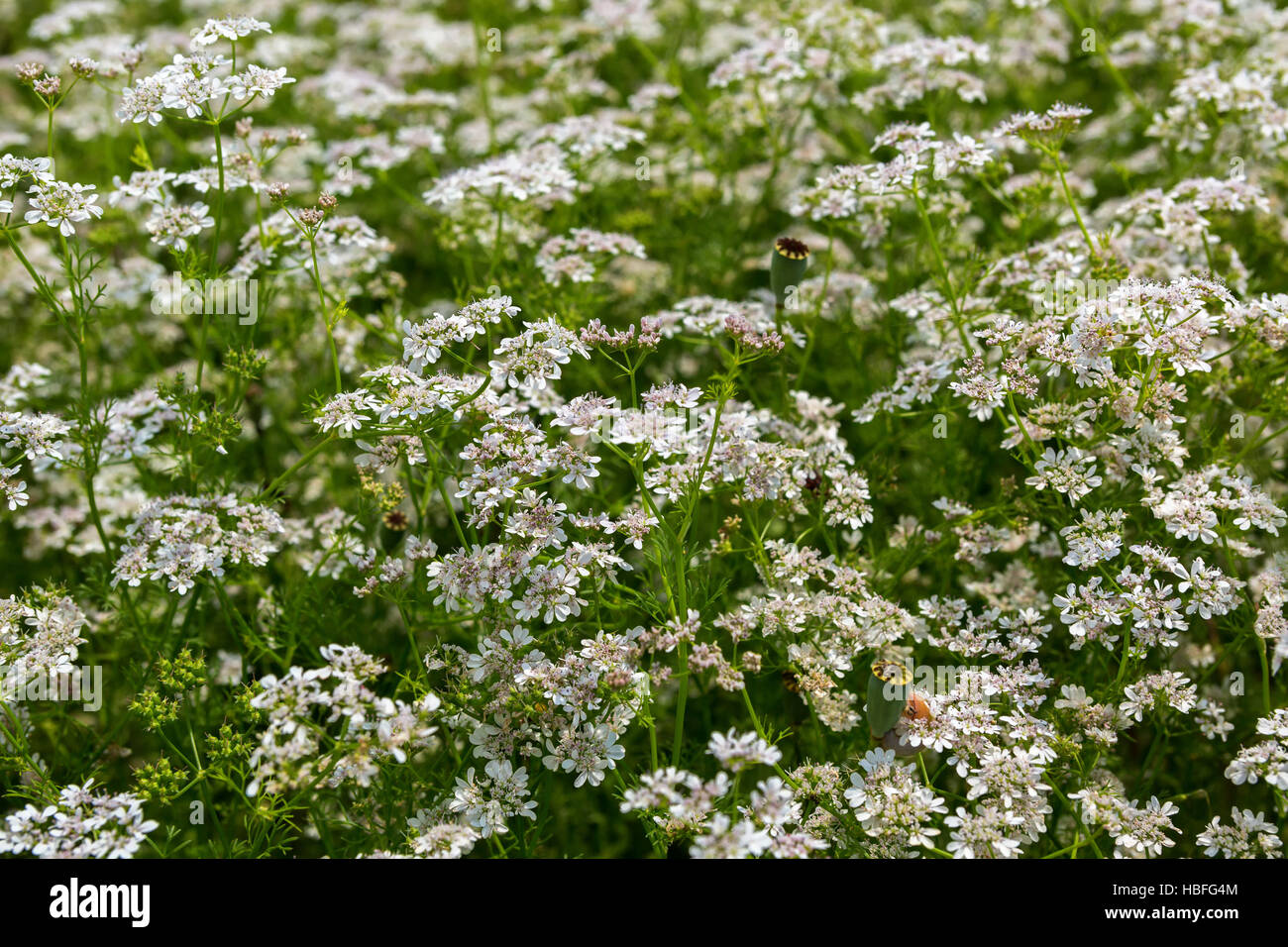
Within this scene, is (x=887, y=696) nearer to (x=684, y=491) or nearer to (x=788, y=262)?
(x=684, y=491)

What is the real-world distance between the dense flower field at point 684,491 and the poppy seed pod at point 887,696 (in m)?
0.02

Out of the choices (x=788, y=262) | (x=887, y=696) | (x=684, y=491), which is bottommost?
(x=887, y=696)

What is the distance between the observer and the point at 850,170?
500 cm

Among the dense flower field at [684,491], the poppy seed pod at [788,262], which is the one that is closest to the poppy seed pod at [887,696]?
the dense flower field at [684,491]

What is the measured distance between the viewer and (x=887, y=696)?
3.81 meters

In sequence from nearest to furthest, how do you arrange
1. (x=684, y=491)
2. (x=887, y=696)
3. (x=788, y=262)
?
(x=887, y=696) < (x=684, y=491) < (x=788, y=262)

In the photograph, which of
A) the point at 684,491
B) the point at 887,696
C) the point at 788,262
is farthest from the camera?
the point at 788,262

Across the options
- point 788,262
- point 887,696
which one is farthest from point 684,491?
point 788,262

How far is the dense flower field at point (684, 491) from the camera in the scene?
3.86 meters

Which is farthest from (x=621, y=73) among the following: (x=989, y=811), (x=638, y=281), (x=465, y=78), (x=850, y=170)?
(x=989, y=811)

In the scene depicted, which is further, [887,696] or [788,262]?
[788,262]

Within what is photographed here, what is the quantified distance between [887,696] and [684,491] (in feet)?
3.57

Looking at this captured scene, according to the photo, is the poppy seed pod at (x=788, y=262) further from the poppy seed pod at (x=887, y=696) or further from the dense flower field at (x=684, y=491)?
the poppy seed pod at (x=887, y=696)
